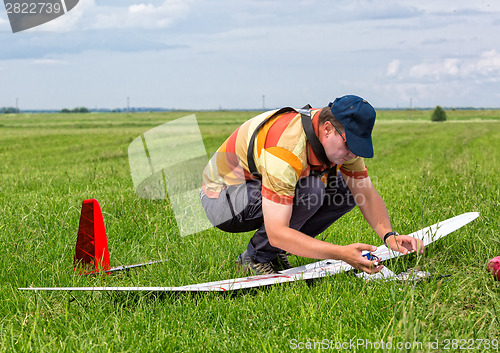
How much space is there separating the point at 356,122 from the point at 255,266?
55.9 inches

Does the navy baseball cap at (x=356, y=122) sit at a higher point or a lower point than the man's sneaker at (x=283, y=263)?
higher

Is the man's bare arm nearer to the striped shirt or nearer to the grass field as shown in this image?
the striped shirt

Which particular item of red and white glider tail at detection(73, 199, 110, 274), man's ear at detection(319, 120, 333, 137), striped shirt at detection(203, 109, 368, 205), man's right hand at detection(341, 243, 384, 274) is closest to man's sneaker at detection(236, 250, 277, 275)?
striped shirt at detection(203, 109, 368, 205)

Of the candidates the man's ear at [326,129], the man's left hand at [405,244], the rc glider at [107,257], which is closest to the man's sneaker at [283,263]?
the rc glider at [107,257]

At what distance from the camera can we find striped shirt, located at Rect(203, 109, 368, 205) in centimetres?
295

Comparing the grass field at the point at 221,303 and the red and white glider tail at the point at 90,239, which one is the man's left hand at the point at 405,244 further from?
the red and white glider tail at the point at 90,239

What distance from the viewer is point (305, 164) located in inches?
123

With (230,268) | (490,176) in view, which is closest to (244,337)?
(230,268)

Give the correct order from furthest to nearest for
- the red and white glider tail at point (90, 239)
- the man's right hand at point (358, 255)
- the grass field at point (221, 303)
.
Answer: the red and white glider tail at point (90, 239)
the man's right hand at point (358, 255)
the grass field at point (221, 303)

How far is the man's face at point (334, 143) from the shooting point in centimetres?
294

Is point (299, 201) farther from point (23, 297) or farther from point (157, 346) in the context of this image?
point (23, 297)

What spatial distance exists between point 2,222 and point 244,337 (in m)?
3.07

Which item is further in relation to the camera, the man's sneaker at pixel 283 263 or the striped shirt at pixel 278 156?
the man's sneaker at pixel 283 263

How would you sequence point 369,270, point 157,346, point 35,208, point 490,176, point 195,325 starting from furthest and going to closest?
point 490,176, point 35,208, point 369,270, point 195,325, point 157,346
